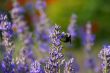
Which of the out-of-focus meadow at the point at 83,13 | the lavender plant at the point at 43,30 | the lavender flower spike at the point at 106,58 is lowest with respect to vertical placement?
the lavender flower spike at the point at 106,58

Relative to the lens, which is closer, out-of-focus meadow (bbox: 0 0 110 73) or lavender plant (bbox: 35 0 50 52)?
lavender plant (bbox: 35 0 50 52)

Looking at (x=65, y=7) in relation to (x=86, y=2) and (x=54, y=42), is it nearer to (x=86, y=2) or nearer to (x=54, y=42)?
(x=86, y=2)

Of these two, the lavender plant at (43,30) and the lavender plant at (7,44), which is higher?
the lavender plant at (43,30)

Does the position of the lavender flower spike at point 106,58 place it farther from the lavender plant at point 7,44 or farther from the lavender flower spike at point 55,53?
the lavender plant at point 7,44

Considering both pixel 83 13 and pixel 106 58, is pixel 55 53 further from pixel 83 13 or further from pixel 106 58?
pixel 83 13

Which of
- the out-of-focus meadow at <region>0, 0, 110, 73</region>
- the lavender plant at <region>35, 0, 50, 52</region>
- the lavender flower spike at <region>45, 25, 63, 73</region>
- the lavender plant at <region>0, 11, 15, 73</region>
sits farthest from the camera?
the out-of-focus meadow at <region>0, 0, 110, 73</region>

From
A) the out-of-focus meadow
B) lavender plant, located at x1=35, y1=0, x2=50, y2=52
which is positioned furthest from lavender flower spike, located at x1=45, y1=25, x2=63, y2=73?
the out-of-focus meadow

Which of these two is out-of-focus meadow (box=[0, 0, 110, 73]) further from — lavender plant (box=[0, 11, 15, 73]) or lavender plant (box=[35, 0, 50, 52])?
lavender plant (box=[0, 11, 15, 73])

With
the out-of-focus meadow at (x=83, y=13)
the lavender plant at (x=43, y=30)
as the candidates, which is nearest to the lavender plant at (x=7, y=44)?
the lavender plant at (x=43, y=30)

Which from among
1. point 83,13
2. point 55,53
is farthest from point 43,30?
point 83,13

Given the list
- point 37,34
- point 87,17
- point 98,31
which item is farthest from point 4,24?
point 98,31

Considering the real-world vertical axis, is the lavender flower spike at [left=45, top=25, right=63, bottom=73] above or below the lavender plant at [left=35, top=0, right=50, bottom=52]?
below

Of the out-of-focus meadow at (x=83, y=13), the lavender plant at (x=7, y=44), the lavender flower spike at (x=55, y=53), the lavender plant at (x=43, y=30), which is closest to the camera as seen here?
the lavender flower spike at (x=55, y=53)

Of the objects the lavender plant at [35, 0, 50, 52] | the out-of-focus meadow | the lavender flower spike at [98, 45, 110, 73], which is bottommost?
the lavender flower spike at [98, 45, 110, 73]
